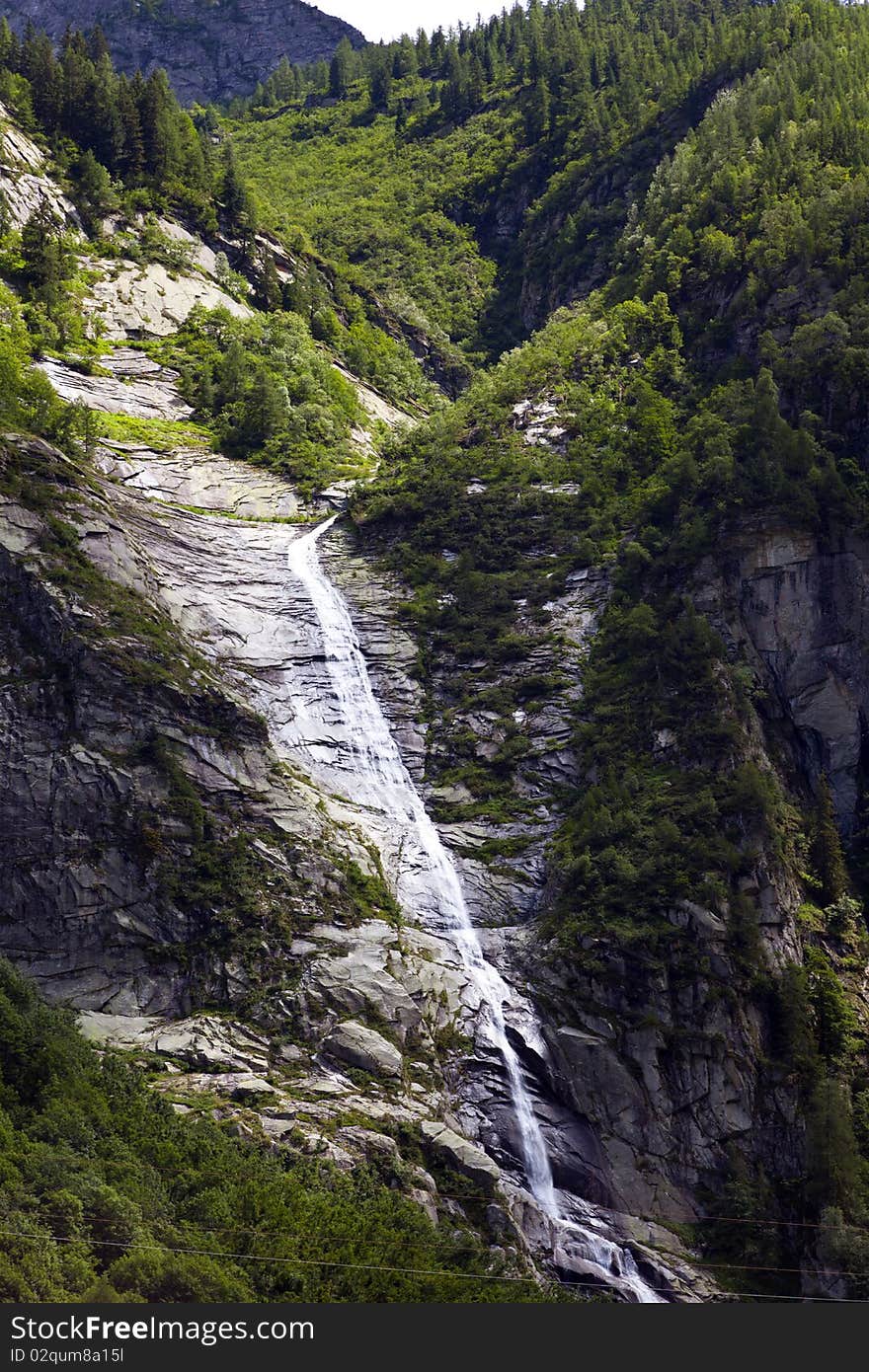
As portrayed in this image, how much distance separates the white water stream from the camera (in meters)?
34.8

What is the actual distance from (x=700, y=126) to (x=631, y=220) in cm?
659

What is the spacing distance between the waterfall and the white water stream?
0.03 m

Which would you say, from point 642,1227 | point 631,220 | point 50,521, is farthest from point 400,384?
point 642,1227

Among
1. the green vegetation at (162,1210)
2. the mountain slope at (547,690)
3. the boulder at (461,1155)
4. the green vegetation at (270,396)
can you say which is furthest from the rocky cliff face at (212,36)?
the green vegetation at (162,1210)

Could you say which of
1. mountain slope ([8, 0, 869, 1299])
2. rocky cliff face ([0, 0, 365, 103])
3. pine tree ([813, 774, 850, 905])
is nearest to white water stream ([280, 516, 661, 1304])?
mountain slope ([8, 0, 869, 1299])

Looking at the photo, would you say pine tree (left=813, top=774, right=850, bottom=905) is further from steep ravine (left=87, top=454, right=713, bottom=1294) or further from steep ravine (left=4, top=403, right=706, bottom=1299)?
steep ravine (left=4, top=403, right=706, bottom=1299)

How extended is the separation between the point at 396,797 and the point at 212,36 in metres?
140

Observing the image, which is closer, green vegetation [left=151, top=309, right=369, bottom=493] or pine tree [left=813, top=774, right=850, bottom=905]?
pine tree [left=813, top=774, right=850, bottom=905]

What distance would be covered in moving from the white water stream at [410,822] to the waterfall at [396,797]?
29 millimetres

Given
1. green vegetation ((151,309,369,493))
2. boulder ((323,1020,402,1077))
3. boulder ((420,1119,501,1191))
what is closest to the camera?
boulder ((420,1119,501,1191))

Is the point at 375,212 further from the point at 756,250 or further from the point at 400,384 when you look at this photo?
the point at 756,250

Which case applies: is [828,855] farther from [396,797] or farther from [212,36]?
[212,36]

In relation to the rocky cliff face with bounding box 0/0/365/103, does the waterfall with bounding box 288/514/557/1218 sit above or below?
below

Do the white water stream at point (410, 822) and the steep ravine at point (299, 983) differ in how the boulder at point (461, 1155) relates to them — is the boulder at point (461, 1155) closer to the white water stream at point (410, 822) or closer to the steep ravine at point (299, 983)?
the steep ravine at point (299, 983)
